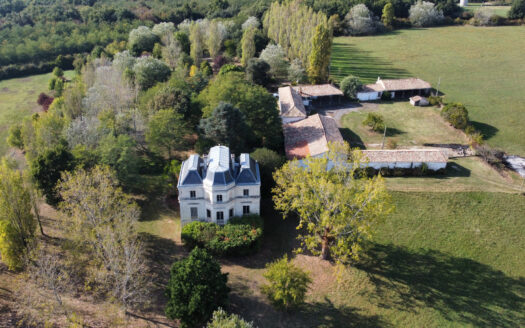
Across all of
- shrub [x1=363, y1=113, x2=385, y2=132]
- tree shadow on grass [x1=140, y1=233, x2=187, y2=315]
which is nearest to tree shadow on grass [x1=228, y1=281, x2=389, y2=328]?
tree shadow on grass [x1=140, y1=233, x2=187, y2=315]

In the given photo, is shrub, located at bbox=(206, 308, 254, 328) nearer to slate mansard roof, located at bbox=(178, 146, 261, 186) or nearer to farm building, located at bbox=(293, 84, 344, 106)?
slate mansard roof, located at bbox=(178, 146, 261, 186)

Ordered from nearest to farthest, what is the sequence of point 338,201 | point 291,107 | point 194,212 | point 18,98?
1. point 338,201
2. point 194,212
3. point 291,107
4. point 18,98

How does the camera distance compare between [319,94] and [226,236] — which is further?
[319,94]

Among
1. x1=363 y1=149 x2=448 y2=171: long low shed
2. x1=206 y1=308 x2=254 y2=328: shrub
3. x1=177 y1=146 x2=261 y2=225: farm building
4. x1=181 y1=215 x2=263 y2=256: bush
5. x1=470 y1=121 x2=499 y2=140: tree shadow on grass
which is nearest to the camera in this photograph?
x1=206 y1=308 x2=254 y2=328: shrub

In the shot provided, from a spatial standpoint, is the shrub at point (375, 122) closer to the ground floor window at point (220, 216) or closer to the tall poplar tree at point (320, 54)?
the tall poplar tree at point (320, 54)

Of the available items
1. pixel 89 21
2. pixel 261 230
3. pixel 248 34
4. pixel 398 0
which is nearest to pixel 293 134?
pixel 261 230

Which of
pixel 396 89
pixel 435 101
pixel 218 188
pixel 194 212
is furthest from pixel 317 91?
pixel 194 212

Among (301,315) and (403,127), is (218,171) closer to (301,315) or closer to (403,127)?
(301,315)
